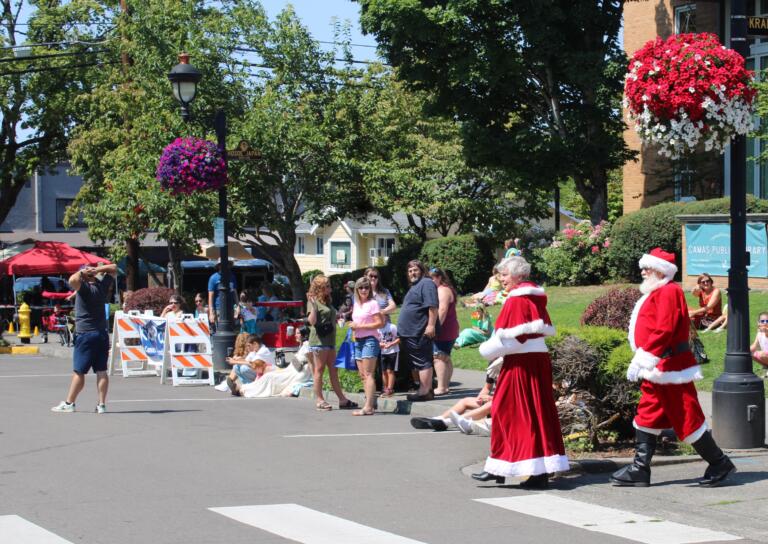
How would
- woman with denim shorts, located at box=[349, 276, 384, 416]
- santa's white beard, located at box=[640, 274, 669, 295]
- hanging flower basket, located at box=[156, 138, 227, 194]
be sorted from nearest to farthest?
santa's white beard, located at box=[640, 274, 669, 295] < woman with denim shorts, located at box=[349, 276, 384, 416] < hanging flower basket, located at box=[156, 138, 227, 194]

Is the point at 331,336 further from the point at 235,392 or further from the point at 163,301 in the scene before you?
the point at 163,301

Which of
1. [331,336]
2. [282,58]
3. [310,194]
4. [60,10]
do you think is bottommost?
[331,336]

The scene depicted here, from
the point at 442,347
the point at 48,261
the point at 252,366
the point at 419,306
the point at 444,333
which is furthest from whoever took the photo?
the point at 48,261

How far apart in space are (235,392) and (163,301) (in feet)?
27.2

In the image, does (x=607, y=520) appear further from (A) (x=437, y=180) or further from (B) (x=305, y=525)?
(A) (x=437, y=180)

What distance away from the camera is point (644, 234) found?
86.1 ft

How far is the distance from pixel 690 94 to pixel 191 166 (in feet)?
35.4

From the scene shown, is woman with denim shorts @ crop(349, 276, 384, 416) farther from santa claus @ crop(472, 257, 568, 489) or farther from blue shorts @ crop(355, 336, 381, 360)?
santa claus @ crop(472, 257, 568, 489)

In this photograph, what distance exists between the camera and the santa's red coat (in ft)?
28.4

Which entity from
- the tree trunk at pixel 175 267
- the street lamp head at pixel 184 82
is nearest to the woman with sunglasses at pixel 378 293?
the street lamp head at pixel 184 82

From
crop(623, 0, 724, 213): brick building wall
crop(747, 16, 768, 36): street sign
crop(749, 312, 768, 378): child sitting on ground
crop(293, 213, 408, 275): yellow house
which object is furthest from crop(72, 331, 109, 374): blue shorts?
crop(293, 213, 408, 275): yellow house

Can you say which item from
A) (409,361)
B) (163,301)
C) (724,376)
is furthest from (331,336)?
(163,301)

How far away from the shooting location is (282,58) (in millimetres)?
30766

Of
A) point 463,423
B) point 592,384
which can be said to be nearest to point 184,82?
point 463,423
